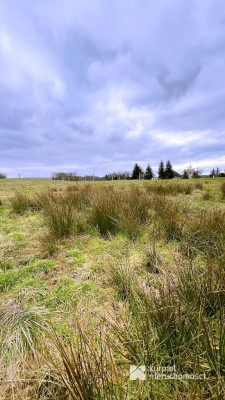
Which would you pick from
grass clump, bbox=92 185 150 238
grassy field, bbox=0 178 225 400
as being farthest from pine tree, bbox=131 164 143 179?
grass clump, bbox=92 185 150 238

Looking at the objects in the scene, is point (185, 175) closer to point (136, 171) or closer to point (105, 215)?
point (136, 171)

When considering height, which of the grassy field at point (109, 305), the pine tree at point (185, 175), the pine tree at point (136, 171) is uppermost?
the pine tree at point (136, 171)

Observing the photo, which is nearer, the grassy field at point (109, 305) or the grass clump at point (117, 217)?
the grassy field at point (109, 305)

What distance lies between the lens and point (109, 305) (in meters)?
1.65

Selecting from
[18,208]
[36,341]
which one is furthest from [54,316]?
[18,208]

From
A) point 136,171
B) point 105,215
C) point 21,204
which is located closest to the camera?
point 105,215

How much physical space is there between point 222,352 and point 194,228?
2.03 meters

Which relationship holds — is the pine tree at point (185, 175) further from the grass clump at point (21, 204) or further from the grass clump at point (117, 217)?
the grass clump at point (21, 204)

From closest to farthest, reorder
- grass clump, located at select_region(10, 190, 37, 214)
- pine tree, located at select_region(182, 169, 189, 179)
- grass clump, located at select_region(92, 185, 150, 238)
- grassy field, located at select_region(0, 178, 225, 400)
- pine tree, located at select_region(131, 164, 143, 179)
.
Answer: grassy field, located at select_region(0, 178, 225, 400), grass clump, located at select_region(92, 185, 150, 238), grass clump, located at select_region(10, 190, 37, 214), pine tree, located at select_region(182, 169, 189, 179), pine tree, located at select_region(131, 164, 143, 179)

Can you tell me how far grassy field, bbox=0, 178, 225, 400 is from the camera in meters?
0.91

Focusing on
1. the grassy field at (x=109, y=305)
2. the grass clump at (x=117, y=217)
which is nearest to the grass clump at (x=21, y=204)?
the grassy field at (x=109, y=305)

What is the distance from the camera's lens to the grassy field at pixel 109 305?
2.98ft

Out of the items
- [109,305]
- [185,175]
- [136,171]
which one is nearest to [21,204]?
[109,305]

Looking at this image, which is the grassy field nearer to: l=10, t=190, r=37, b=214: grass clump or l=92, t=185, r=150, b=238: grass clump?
l=92, t=185, r=150, b=238: grass clump
